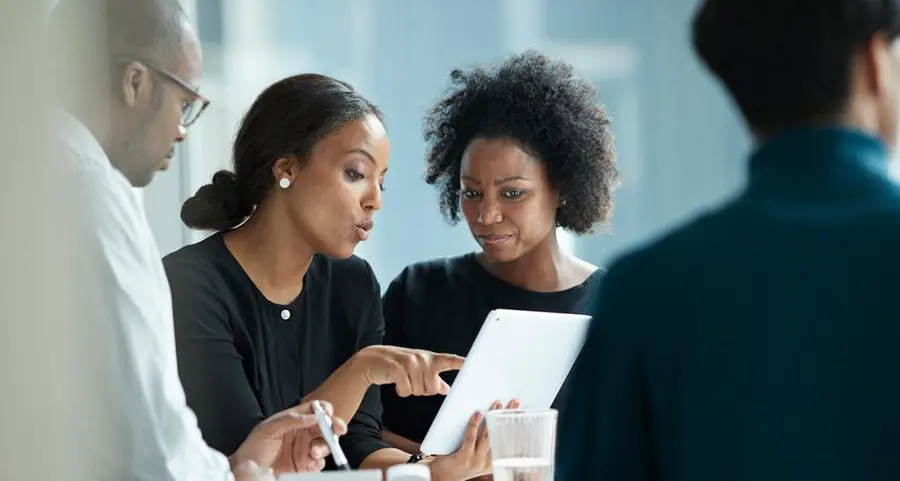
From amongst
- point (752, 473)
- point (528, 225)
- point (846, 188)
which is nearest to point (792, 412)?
point (752, 473)

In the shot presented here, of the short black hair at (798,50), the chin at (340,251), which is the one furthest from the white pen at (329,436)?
the short black hair at (798,50)

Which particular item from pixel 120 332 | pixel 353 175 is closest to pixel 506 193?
pixel 353 175

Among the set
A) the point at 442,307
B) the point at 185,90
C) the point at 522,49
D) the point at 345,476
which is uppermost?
the point at 522,49

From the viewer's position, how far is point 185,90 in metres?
1.62

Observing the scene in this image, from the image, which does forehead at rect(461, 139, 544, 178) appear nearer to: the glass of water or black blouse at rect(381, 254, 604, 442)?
black blouse at rect(381, 254, 604, 442)

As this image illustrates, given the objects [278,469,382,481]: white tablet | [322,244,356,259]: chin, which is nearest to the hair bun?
[322,244,356,259]: chin

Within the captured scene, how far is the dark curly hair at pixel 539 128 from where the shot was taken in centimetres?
232

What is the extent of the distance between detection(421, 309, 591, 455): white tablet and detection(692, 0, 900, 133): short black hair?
0.80 metres

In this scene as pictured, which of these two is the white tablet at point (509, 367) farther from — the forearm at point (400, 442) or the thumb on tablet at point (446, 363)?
the forearm at point (400, 442)

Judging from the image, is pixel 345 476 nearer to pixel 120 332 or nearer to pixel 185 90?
pixel 120 332

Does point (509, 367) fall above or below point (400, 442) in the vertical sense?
above

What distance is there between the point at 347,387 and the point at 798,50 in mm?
1168

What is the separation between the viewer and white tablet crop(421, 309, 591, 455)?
169 centimetres

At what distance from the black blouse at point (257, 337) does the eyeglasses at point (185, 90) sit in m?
0.38
